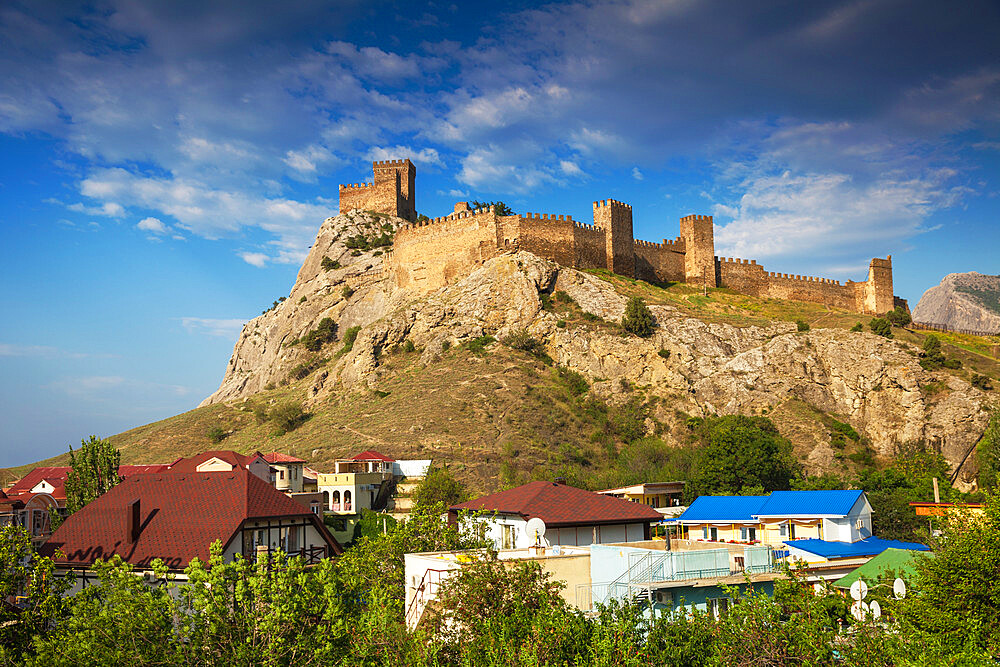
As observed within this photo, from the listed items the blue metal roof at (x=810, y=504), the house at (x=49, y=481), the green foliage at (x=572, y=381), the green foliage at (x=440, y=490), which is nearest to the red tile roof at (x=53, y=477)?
the house at (x=49, y=481)

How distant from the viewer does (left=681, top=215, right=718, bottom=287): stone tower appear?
3590 inches

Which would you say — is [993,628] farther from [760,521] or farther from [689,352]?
[689,352]

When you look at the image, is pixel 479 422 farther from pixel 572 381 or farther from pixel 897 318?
pixel 897 318

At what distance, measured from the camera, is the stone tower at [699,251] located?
91188 millimetres

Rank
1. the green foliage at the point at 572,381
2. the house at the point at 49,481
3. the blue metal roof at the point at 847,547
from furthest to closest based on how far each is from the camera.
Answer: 1. the green foliage at the point at 572,381
2. the house at the point at 49,481
3. the blue metal roof at the point at 847,547

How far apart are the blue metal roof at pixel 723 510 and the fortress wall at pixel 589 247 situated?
44.0 meters

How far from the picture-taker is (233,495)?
94.9ft

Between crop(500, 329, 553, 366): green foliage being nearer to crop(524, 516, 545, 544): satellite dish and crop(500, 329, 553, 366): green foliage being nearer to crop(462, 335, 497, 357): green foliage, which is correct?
crop(462, 335, 497, 357): green foliage

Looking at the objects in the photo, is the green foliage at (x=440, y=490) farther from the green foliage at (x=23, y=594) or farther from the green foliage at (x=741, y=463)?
the green foliage at (x=23, y=594)

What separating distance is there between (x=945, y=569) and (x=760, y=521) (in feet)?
59.7

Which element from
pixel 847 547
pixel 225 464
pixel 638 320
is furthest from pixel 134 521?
pixel 638 320

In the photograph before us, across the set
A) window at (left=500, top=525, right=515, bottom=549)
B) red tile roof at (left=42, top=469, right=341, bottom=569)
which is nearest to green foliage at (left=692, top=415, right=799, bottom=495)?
window at (left=500, top=525, right=515, bottom=549)

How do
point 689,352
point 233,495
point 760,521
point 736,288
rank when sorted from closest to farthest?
point 233,495 < point 760,521 < point 689,352 < point 736,288

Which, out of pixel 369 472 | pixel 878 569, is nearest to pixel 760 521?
pixel 878 569
